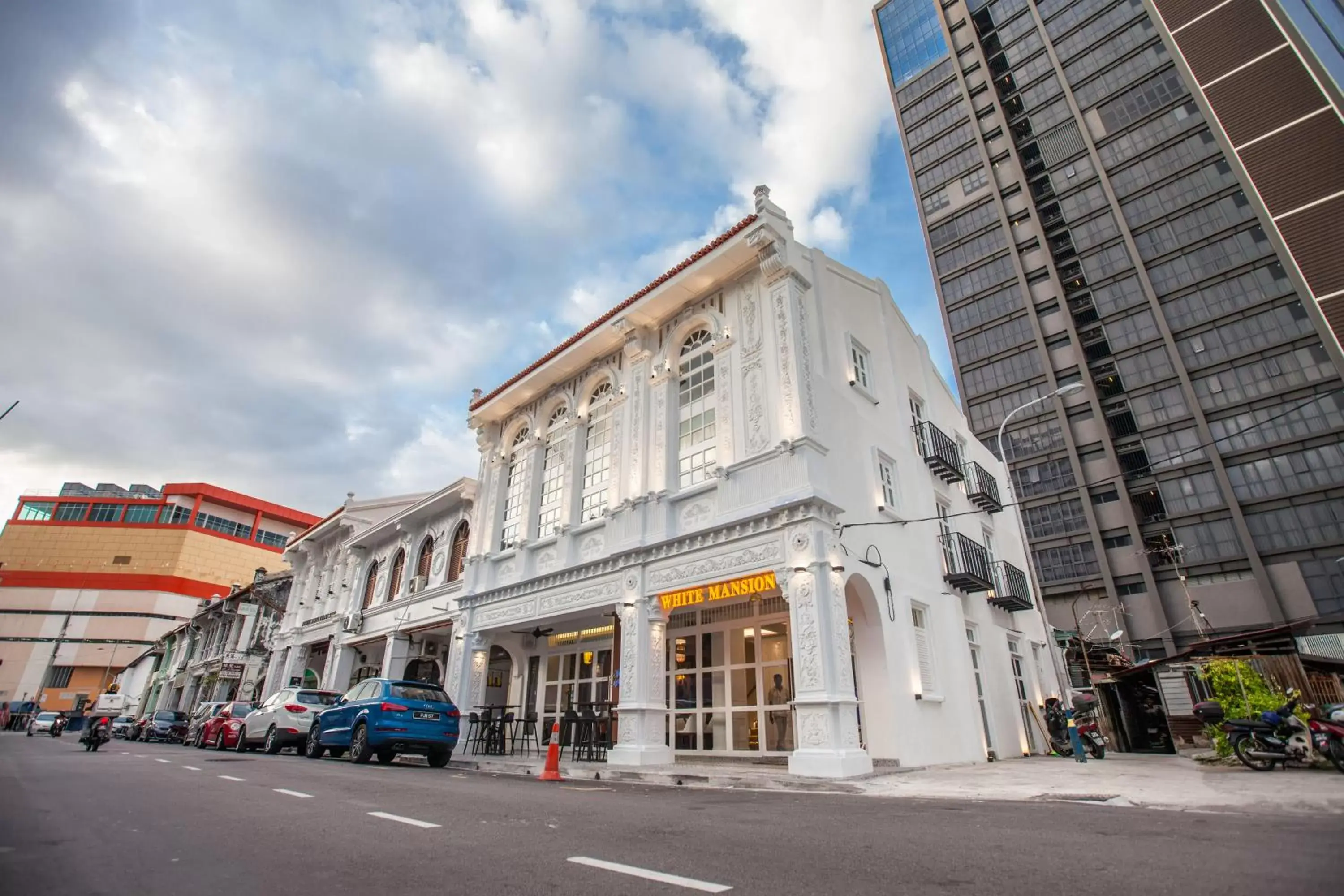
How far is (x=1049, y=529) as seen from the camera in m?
38.1

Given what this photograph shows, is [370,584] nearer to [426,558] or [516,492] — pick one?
[426,558]

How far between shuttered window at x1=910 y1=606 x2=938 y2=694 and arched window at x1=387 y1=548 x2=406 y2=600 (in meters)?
17.9

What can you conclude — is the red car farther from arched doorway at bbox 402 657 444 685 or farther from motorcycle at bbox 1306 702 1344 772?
motorcycle at bbox 1306 702 1344 772

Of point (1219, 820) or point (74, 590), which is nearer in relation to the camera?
point (1219, 820)

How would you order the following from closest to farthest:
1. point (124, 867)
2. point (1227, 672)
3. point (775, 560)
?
point (124, 867) → point (1227, 672) → point (775, 560)

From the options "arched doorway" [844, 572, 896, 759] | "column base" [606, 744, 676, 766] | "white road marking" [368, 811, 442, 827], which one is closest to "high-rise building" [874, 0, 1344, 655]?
"arched doorway" [844, 572, 896, 759]

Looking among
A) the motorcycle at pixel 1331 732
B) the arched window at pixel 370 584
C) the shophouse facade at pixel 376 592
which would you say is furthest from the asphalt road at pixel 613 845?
the arched window at pixel 370 584

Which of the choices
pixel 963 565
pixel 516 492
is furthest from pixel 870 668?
pixel 516 492

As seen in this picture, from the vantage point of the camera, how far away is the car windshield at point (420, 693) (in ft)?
39.5

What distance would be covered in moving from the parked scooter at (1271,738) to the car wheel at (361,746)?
46.4 ft

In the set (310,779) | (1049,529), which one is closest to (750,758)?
(310,779)

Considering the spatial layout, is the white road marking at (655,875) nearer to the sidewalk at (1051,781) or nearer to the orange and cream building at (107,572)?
the sidewalk at (1051,781)

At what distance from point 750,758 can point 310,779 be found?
7.83 meters

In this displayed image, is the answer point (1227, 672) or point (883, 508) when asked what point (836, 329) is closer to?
point (883, 508)
